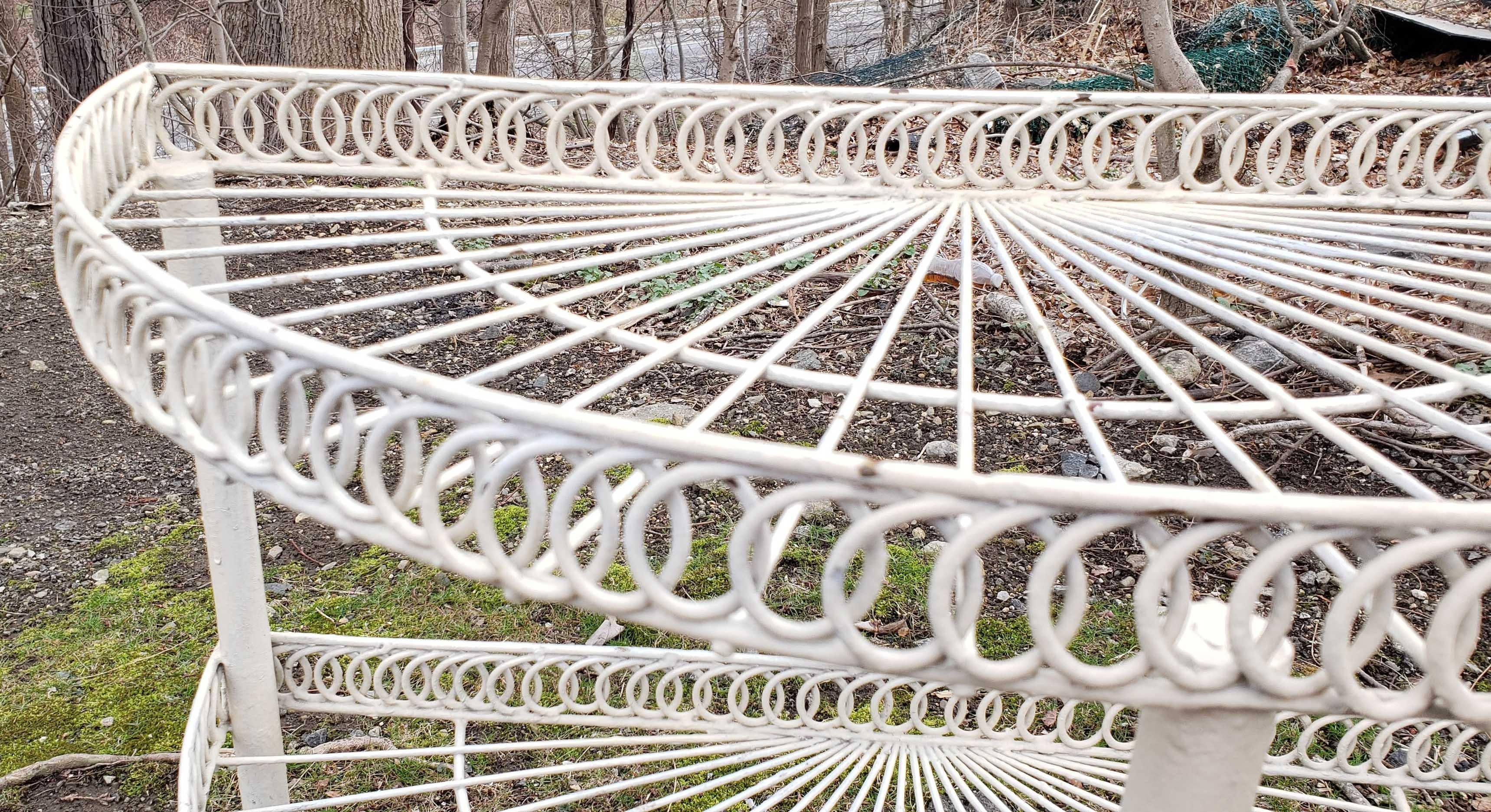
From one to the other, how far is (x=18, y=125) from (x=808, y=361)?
607cm

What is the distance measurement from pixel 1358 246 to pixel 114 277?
165 inches

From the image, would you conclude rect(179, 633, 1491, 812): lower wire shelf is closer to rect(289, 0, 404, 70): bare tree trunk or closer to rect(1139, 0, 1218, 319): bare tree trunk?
rect(1139, 0, 1218, 319): bare tree trunk

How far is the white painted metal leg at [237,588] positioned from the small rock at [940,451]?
1938 millimetres

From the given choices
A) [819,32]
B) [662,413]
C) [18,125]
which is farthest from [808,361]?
[18,125]

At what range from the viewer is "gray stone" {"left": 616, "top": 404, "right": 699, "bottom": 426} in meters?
3.46

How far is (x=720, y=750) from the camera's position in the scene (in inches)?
90.0

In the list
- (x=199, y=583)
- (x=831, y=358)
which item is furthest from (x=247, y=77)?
(x=831, y=358)

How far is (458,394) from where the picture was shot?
0.85m

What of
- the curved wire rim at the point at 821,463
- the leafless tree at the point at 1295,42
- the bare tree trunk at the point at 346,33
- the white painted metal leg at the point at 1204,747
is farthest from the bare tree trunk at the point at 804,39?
the white painted metal leg at the point at 1204,747

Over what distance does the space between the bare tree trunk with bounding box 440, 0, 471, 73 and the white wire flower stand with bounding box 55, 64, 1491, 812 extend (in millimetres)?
2129

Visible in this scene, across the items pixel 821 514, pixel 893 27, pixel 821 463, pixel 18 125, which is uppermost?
pixel 893 27

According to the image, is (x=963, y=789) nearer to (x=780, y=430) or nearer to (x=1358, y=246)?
(x=780, y=430)

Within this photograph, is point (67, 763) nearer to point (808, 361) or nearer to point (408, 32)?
point (808, 361)

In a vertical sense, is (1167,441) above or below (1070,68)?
below
